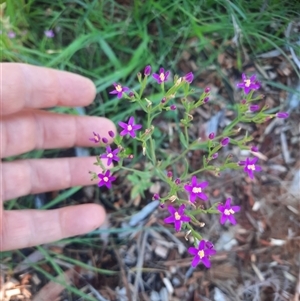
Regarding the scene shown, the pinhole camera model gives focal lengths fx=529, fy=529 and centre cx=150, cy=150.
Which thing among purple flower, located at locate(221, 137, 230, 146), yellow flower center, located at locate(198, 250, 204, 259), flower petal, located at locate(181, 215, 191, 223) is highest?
purple flower, located at locate(221, 137, 230, 146)

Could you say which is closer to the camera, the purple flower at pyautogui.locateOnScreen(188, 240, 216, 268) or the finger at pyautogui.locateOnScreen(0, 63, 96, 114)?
the purple flower at pyautogui.locateOnScreen(188, 240, 216, 268)

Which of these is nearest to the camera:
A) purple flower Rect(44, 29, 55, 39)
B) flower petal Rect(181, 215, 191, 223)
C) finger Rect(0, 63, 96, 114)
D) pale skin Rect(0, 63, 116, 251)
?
flower petal Rect(181, 215, 191, 223)

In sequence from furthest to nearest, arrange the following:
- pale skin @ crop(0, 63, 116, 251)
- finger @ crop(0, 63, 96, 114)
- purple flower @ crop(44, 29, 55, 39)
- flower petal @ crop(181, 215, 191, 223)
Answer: purple flower @ crop(44, 29, 55, 39), pale skin @ crop(0, 63, 116, 251), finger @ crop(0, 63, 96, 114), flower petal @ crop(181, 215, 191, 223)

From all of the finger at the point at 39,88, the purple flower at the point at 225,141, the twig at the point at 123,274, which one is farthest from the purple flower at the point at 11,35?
the purple flower at the point at 225,141

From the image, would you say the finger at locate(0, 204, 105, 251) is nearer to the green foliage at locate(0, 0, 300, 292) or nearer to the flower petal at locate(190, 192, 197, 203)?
the green foliage at locate(0, 0, 300, 292)

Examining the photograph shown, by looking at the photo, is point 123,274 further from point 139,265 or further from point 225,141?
point 225,141

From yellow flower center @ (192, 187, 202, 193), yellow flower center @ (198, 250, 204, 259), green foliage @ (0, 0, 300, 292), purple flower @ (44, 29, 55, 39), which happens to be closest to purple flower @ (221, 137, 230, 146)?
yellow flower center @ (192, 187, 202, 193)

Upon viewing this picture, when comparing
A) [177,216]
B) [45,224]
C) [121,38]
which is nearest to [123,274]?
[45,224]
